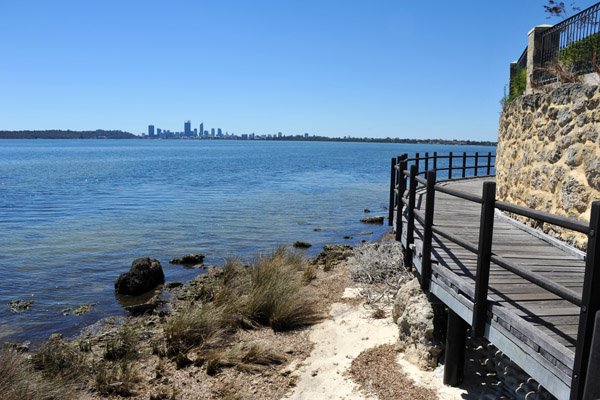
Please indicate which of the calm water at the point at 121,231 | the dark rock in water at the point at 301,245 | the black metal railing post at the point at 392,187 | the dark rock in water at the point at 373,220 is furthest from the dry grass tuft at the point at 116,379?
the dark rock in water at the point at 373,220

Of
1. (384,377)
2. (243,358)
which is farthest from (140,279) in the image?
(384,377)

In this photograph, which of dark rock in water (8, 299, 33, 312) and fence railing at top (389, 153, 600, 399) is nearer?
fence railing at top (389, 153, 600, 399)

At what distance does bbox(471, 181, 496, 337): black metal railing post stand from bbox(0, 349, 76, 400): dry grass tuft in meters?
4.58

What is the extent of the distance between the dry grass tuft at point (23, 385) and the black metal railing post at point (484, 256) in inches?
180

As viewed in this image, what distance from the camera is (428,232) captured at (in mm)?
5293

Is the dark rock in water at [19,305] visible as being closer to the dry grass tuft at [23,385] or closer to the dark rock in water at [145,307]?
the dark rock in water at [145,307]

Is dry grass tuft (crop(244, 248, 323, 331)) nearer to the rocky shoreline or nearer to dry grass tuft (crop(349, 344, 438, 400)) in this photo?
the rocky shoreline

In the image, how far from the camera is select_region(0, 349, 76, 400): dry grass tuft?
5.10 m

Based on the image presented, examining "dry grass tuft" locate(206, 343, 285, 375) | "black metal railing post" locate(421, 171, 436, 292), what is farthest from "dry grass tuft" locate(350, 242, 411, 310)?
"black metal railing post" locate(421, 171, 436, 292)

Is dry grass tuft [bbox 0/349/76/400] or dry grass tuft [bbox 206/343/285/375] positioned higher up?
dry grass tuft [bbox 0/349/76/400]

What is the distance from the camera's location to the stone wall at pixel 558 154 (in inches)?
233

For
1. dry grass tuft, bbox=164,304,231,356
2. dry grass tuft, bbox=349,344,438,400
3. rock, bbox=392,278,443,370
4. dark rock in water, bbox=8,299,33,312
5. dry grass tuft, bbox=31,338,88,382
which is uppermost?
rock, bbox=392,278,443,370

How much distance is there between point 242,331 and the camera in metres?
7.77

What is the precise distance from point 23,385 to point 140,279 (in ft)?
19.4
